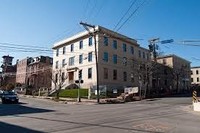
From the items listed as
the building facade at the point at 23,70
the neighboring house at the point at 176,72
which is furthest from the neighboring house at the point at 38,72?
the neighboring house at the point at 176,72

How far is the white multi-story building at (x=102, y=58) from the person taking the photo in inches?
1836

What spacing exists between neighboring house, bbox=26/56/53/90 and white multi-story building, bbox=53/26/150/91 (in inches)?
816

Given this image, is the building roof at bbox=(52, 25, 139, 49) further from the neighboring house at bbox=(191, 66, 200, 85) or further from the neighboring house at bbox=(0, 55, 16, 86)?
the neighboring house at bbox=(191, 66, 200, 85)

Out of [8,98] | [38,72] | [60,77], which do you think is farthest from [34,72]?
[8,98]

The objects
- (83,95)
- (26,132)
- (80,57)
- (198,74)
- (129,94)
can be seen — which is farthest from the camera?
(198,74)

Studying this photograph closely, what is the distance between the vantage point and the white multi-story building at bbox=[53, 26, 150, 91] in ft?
153

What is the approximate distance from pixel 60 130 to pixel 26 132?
4.52ft

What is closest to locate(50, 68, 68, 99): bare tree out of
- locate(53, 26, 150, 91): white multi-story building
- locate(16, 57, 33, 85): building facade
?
locate(53, 26, 150, 91): white multi-story building

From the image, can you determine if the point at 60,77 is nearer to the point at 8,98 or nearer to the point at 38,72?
the point at 8,98

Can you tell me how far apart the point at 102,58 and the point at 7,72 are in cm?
7591

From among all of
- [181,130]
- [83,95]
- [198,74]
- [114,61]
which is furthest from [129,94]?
[198,74]

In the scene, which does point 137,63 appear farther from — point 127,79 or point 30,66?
point 30,66

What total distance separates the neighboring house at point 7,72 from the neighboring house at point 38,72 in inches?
563

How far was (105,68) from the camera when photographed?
4725 centimetres
